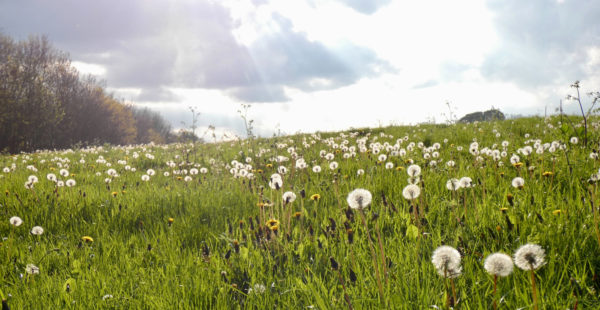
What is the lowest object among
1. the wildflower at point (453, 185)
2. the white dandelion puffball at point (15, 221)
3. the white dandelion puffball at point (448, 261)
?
the white dandelion puffball at point (15, 221)

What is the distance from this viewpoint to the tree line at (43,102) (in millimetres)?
30906

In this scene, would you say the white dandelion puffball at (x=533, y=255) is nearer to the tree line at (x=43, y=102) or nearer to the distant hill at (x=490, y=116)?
the distant hill at (x=490, y=116)

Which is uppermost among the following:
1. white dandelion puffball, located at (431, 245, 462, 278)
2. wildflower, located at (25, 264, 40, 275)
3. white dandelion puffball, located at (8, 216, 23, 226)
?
white dandelion puffball, located at (431, 245, 462, 278)

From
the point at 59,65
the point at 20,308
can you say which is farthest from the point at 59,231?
the point at 59,65

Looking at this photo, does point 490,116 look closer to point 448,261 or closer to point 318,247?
point 318,247

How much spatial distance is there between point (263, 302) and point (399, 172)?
3.08 meters

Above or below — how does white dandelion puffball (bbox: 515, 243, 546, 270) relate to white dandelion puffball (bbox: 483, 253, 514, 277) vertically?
above

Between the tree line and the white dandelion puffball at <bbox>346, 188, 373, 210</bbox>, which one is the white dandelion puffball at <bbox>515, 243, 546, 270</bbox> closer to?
the white dandelion puffball at <bbox>346, 188, 373, 210</bbox>

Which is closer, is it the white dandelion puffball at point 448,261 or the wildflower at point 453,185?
the white dandelion puffball at point 448,261

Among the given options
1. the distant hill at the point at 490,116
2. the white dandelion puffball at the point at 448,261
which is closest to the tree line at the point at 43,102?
the distant hill at the point at 490,116

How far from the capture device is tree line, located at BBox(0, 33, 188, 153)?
30.9m

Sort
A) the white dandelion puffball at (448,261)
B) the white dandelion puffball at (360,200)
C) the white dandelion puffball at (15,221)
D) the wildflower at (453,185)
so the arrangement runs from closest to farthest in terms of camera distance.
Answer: the white dandelion puffball at (448,261) < the white dandelion puffball at (360,200) < the wildflower at (453,185) < the white dandelion puffball at (15,221)

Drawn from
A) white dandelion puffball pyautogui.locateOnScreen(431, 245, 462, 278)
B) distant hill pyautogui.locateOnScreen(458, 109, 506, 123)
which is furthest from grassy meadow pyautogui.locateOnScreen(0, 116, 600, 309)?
distant hill pyautogui.locateOnScreen(458, 109, 506, 123)

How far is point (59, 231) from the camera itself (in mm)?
3924
